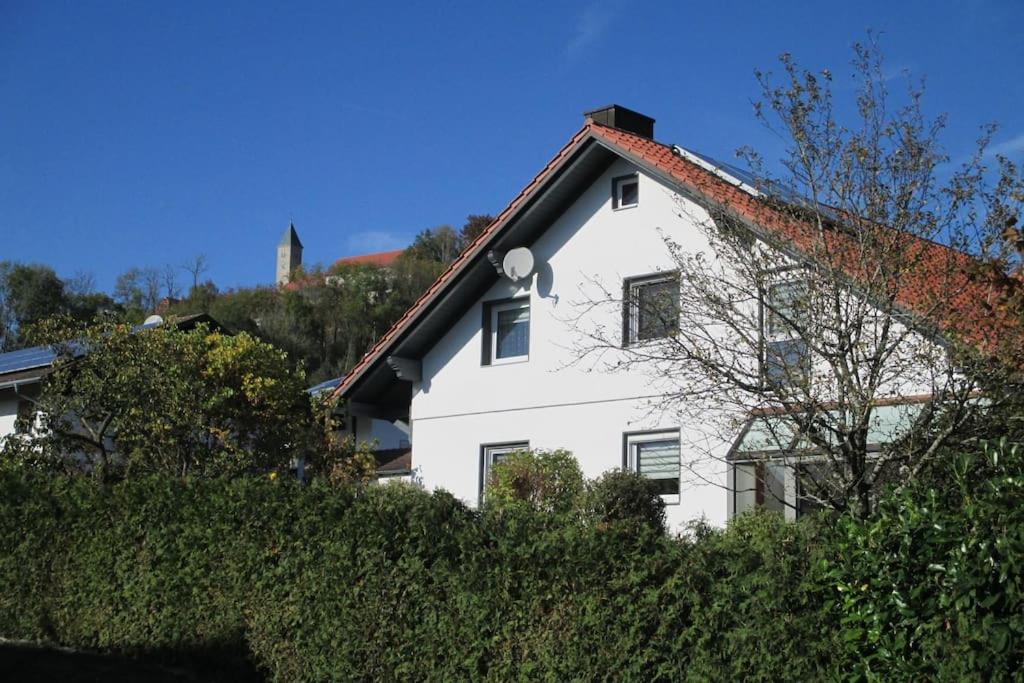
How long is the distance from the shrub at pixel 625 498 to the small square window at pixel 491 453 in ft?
13.3

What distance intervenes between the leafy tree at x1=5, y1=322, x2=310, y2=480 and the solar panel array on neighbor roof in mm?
8064

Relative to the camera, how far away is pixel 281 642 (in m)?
13.4

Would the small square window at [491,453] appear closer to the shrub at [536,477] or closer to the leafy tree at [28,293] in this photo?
the shrub at [536,477]

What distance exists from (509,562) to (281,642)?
3.52 m

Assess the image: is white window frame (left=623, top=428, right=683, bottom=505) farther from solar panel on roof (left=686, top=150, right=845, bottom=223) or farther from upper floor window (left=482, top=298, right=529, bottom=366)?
solar panel on roof (left=686, top=150, right=845, bottom=223)

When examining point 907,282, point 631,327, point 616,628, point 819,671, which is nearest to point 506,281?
point 631,327

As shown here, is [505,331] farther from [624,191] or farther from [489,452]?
[624,191]

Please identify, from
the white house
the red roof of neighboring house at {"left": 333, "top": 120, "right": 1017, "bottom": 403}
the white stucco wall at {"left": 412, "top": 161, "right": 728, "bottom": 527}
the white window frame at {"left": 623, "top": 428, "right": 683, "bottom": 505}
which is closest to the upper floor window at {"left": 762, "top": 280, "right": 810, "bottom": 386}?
the red roof of neighboring house at {"left": 333, "top": 120, "right": 1017, "bottom": 403}

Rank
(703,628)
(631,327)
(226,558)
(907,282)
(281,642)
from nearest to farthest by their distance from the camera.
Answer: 1. (703,628)
2. (907,282)
3. (281,642)
4. (226,558)
5. (631,327)

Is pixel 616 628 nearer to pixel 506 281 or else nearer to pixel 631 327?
pixel 631 327

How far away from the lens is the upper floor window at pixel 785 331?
40.3ft

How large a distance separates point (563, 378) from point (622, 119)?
597 cm

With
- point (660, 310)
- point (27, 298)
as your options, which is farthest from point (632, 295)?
point (27, 298)

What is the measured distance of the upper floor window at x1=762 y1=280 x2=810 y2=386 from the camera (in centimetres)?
1227
